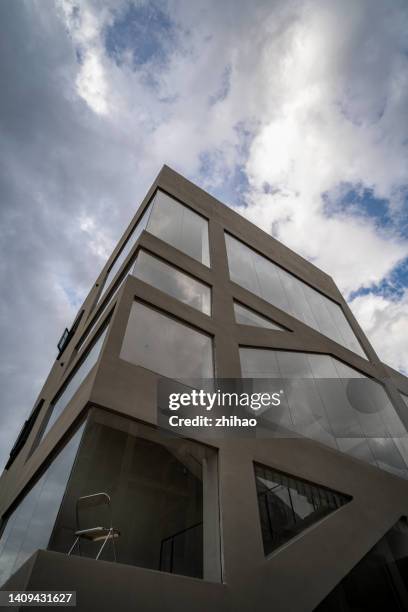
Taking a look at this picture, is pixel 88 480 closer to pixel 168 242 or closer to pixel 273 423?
pixel 273 423

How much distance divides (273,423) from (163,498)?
2.85 m

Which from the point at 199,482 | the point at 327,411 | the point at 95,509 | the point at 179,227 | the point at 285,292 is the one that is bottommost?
the point at 95,509

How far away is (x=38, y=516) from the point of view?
5121 millimetres

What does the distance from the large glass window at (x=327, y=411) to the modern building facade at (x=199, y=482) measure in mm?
52

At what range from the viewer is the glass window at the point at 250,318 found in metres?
9.77

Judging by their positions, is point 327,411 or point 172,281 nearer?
point 327,411

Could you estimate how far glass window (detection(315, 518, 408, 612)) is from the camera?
531cm

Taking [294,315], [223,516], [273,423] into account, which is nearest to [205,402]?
[273,423]

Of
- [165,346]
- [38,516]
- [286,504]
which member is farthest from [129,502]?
[165,346]

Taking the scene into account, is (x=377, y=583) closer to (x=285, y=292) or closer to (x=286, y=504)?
(x=286, y=504)

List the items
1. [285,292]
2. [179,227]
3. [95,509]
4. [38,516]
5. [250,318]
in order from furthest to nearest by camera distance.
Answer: [285,292]
[179,227]
[250,318]
[38,516]
[95,509]

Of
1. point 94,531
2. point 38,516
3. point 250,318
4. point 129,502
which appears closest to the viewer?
point 94,531

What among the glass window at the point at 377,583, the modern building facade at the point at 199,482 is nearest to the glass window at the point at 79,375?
the modern building facade at the point at 199,482

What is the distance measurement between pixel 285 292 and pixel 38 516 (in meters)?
11.0
